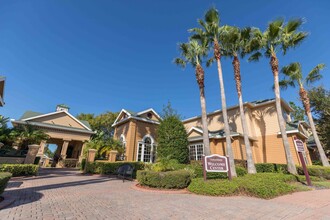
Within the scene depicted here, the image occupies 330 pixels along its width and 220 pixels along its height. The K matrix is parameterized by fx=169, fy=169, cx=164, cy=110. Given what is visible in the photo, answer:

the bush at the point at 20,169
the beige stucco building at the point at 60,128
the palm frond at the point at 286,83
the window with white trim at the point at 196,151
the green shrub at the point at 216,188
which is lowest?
the green shrub at the point at 216,188

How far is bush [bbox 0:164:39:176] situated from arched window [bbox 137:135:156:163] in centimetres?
933

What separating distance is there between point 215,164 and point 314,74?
757 inches

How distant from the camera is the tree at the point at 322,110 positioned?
964 inches

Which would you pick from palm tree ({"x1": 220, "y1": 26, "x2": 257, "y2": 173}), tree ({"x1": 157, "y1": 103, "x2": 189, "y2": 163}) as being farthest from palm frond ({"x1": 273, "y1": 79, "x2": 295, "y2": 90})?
tree ({"x1": 157, "y1": 103, "x2": 189, "y2": 163})

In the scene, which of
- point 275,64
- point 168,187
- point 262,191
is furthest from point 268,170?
point 168,187

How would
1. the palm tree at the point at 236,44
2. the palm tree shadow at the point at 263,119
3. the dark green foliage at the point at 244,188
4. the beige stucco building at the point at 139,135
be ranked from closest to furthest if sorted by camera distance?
the dark green foliage at the point at 244,188 → the palm tree at the point at 236,44 → the beige stucco building at the point at 139,135 → the palm tree shadow at the point at 263,119

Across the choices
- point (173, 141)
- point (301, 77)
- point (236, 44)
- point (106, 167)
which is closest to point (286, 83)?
point (301, 77)

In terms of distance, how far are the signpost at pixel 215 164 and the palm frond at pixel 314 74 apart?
18.1 metres

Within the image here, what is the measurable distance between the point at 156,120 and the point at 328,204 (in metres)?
17.2

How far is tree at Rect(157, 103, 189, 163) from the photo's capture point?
15.4 metres

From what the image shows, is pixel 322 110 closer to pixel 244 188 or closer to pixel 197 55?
pixel 197 55

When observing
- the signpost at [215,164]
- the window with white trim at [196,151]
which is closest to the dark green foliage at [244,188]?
the signpost at [215,164]

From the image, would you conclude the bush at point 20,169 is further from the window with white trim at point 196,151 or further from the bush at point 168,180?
the window with white trim at point 196,151

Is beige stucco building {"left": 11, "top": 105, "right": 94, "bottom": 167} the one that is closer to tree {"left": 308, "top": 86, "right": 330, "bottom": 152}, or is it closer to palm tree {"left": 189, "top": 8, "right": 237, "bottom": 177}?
palm tree {"left": 189, "top": 8, "right": 237, "bottom": 177}
